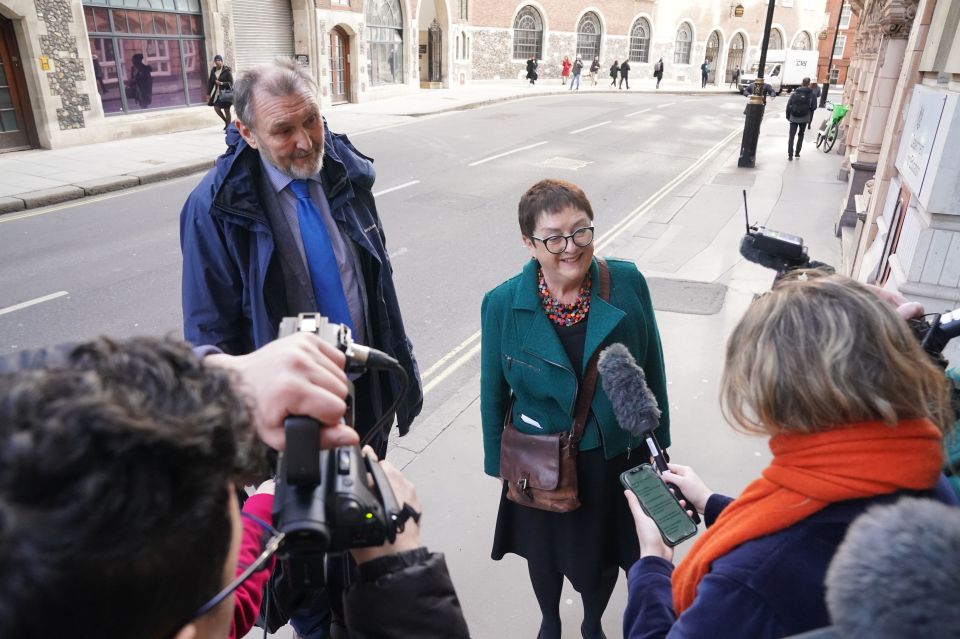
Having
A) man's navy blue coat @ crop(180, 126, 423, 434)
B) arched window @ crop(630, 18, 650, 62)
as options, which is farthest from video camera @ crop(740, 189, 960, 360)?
arched window @ crop(630, 18, 650, 62)

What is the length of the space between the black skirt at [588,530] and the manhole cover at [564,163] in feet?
37.2

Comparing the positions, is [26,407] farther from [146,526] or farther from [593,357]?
[593,357]

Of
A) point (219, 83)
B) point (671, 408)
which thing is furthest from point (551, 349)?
point (219, 83)

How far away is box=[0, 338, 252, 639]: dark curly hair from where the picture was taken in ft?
2.23

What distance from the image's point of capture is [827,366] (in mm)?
1280

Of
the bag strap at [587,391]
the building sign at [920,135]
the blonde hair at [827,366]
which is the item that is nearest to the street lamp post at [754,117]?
the building sign at [920,135]

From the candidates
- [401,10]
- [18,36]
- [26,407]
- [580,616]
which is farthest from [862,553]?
[401,10]

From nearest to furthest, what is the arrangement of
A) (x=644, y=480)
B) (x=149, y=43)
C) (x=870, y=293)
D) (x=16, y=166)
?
(x=870, y=293) < (x=644, y=480) < (x=16, y=166) < (x=149, y=43)

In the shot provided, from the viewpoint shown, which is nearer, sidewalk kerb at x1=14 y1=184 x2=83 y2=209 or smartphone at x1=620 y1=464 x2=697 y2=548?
smartphone at x1=620 y1=464 x2=697 y2=548

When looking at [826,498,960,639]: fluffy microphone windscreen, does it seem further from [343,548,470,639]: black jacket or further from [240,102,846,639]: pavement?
[240,102,846,639]: pavement

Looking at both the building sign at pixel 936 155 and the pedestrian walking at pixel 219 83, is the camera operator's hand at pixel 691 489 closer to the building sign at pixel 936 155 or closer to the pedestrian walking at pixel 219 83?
the building sign at pixel 936 155

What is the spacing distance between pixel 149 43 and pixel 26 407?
61.0 ft

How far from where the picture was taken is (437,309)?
6.30 m

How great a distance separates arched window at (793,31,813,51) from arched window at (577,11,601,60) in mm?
21808
